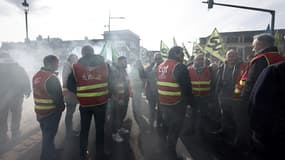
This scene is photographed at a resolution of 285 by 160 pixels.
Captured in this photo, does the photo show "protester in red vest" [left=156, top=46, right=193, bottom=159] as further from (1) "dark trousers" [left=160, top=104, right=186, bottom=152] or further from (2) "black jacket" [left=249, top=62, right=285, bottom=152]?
(2) "black jacket" [left=249, top=62, right=285, bottom=152]

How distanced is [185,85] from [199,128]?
2.78m

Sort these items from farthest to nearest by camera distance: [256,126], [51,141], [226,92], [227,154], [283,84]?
[226,92], [227,154], [51,141], [256,126], [283,84]

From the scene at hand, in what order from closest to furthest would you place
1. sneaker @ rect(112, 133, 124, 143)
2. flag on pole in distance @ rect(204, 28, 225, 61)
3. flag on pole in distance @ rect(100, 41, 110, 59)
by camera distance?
sneaker @ rect(112, 133, 124, 143)
flag on pole in distance @ rect(100, 41, 110, 59)
flag on pole in distance @ rect(204, 28, 225, 61)

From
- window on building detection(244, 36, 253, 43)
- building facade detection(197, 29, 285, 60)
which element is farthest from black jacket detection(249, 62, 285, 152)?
window on building detection(244, 36, 253, 43)

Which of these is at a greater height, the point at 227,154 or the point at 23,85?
the point at 23,85

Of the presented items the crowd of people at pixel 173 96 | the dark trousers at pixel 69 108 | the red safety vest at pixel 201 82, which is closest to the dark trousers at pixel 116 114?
the crowd of people at pixel 173 96

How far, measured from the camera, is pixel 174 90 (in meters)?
3.76

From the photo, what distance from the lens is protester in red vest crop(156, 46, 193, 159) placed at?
363cm

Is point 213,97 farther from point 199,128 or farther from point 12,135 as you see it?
point 12,135

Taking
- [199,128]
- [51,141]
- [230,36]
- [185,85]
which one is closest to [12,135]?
[51,141]

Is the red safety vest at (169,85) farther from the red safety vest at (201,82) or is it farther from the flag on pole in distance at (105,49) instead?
the flag on pole in distance at (105,49)

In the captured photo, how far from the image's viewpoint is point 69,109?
5.29 meters

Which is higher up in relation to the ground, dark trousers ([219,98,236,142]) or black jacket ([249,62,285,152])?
black jacket ([249,62,285,152])

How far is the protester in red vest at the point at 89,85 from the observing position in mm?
3639
